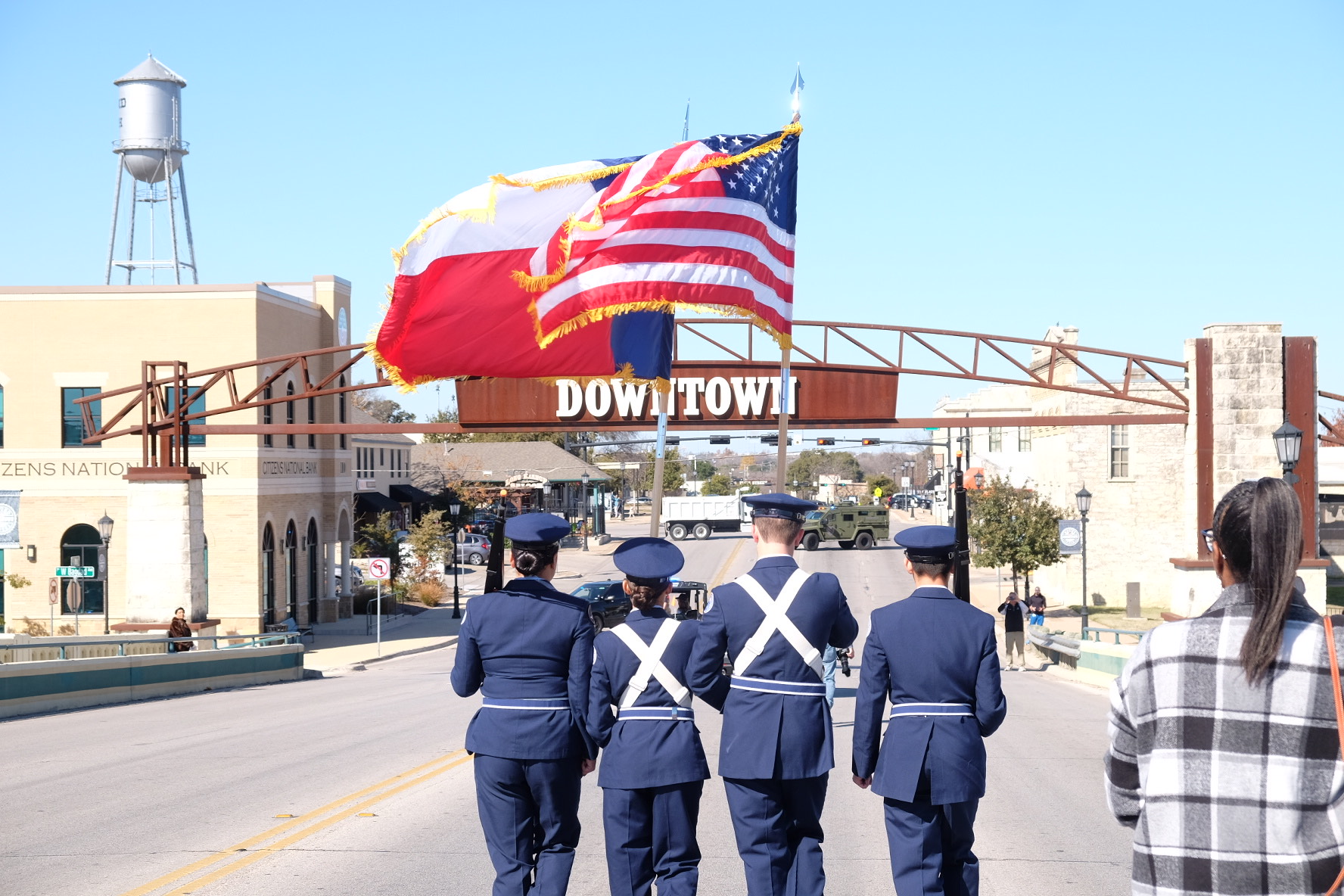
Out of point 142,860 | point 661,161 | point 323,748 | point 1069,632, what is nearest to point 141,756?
point 323,748

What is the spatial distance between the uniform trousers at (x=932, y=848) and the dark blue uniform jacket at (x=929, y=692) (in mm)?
86

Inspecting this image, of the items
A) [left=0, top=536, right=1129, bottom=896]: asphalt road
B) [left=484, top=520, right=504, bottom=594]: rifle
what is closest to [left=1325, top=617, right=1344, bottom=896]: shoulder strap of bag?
[left=0, top=536, right=1129, bottom=896]: asphalt road

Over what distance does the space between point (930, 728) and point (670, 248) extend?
6716 millimetres

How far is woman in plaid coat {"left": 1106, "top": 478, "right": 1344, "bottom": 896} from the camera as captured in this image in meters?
3.20

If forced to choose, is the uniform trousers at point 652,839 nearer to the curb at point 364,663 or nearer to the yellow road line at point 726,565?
the curb at point 364,663

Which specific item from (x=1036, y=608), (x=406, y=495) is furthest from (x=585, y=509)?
(x=1036, y=608)

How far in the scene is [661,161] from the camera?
38.3 ft

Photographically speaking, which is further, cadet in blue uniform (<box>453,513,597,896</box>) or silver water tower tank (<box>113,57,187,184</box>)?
silver water tower tank (<box>113,57,187,184</box>)

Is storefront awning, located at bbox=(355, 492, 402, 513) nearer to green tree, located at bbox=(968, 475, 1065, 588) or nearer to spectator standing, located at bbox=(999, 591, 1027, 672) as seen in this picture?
green tree, located at bbox=(968, 475, 1065, 588)

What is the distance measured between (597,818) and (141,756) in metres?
5.22

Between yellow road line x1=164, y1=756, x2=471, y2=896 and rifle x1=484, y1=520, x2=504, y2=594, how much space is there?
7.37 feet

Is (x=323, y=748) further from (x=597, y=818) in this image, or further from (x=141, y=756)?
(x=597, y=818)

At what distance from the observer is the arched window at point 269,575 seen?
33438 millimetres

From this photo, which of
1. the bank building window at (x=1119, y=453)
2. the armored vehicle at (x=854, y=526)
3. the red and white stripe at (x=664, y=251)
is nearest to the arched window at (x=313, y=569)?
the bank building window at (x=1119, y=453)
